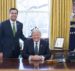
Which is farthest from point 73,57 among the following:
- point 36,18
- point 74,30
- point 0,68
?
point 36,18

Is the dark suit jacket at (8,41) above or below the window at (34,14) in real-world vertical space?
below

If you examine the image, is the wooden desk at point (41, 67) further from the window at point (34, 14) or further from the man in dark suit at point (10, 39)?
the window at point (34, 14)

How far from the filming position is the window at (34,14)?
20.3 ft

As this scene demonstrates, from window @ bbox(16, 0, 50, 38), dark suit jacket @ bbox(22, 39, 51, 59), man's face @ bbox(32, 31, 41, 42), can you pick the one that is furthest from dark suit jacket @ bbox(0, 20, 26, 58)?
window @ bbox(16, 0, 50, 38)

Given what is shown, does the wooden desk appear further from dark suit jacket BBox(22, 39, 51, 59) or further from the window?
the window

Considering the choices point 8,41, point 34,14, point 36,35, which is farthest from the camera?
point 34,14

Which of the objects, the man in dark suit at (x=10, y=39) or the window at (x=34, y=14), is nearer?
the man in dark suit at (x=10, y=39)

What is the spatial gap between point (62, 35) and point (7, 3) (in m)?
1.54

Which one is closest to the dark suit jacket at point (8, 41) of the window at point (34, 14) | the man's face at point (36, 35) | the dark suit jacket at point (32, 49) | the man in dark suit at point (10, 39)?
the man in dark suit at point (10, 39)

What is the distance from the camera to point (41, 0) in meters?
6.21

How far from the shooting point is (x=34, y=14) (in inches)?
245

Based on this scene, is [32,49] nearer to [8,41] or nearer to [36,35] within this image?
[36,35]

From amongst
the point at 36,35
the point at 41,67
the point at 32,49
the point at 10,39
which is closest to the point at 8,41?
the point at 10,39

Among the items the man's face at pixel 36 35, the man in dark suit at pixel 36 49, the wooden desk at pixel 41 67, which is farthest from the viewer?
the man in dark suit at pixel 36 49
